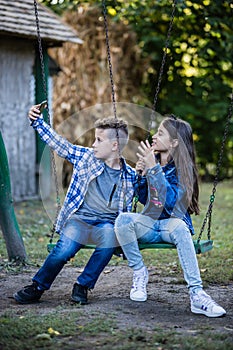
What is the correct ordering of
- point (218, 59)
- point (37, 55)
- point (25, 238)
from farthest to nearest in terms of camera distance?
point (37, 55), point (218, 59), point (25, 238)

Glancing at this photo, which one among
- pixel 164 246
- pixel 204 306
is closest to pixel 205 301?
pixel 204 306

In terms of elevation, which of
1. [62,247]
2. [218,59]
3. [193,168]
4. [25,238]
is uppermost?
[218,59]

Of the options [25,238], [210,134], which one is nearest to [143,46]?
[210,134]

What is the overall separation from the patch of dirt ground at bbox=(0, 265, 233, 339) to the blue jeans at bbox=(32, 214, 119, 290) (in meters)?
0.18

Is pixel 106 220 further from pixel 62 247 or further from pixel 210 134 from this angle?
pixel 210 134

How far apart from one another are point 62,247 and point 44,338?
95 cm

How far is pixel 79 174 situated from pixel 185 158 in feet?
2.41

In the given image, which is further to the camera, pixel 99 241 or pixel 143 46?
pixel 143 46

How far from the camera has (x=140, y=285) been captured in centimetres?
473

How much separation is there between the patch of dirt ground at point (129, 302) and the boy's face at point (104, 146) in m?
0.98

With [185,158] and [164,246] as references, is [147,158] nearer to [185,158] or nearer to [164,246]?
[185,158]

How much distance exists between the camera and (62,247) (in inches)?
181

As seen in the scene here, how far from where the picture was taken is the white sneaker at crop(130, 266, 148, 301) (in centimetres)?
469

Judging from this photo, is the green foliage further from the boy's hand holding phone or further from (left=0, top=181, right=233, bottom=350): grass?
(left=0, top=181, right=233, bottom=350): grass
